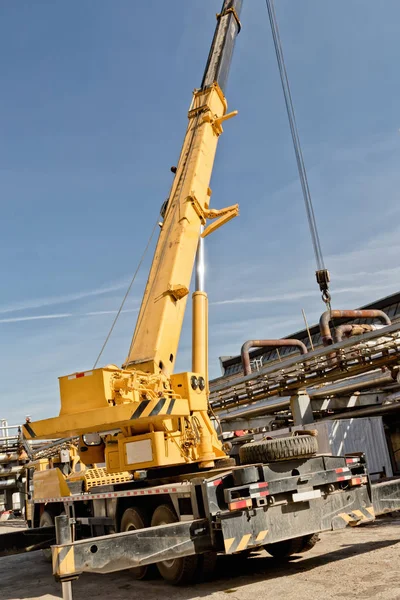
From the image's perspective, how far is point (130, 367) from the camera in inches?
355

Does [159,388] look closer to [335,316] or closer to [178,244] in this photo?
[178,244]

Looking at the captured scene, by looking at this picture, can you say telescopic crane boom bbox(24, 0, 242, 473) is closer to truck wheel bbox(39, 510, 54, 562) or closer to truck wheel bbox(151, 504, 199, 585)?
truck wheel bbox(151, 504, 199, 585)

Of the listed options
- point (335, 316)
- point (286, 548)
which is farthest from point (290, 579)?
point (335, 316)

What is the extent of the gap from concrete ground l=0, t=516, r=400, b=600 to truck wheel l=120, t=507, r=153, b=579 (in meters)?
0.16

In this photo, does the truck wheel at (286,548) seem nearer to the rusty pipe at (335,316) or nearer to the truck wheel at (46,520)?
the truck wheel at (46,520)

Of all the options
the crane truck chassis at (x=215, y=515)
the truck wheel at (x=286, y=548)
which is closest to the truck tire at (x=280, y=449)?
the crane truck chassis at (x=215, y=515)

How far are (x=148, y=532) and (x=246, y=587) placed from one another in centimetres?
185

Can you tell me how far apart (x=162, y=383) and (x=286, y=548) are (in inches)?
132

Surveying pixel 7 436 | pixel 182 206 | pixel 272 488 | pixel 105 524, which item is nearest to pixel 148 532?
pixel 272 488

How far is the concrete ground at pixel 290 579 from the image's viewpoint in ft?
21.5

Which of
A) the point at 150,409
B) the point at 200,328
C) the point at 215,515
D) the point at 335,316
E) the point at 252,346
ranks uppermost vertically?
the point at 335,316

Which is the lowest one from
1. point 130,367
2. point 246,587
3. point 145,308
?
point 246,587

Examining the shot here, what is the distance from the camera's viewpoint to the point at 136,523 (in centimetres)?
834

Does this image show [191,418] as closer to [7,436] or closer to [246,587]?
[246,587]
